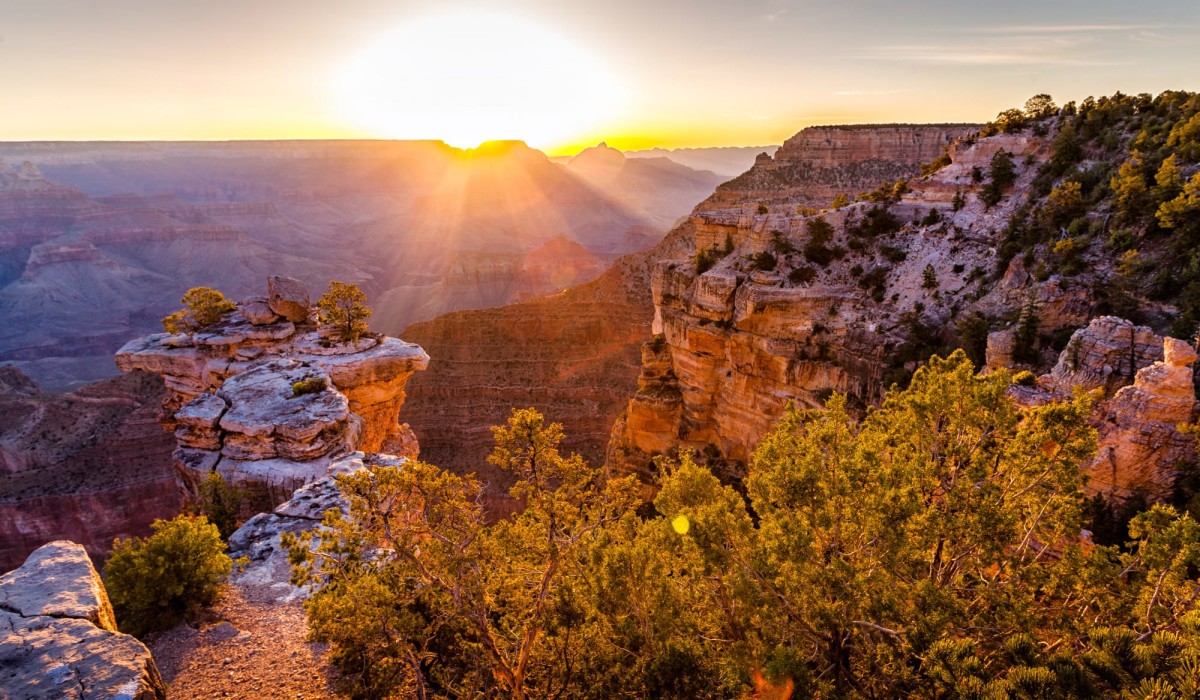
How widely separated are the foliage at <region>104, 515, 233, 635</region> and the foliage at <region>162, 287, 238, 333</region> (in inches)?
917

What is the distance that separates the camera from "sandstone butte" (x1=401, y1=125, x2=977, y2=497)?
45.8 meters

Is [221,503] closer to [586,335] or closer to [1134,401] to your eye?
[1134,401]

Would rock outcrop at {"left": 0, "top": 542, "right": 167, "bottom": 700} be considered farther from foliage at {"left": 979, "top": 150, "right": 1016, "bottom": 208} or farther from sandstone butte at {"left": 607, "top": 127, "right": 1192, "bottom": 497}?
foliage at {"left": 979, "top": 150, "right": 1016, "bottom": 208}

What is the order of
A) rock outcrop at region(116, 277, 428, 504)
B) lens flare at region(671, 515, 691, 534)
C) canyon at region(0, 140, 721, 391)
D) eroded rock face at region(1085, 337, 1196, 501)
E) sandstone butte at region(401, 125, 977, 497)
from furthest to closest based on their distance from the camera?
1. canyon at region(0, 140, 721, 391)
2. sandstone butte at region(401, 125, 977, 497)
3. rock outcrop at region(116, 277, 428, 504)
4. eroded rock face at region(1085, 337, 1196, 501)
5. lens flare at region(671, 515, 691, 534)

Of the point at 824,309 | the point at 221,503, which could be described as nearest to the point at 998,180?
the point at 824,309

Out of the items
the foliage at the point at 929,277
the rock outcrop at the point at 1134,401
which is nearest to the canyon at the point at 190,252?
the foliage at the point at 929,277

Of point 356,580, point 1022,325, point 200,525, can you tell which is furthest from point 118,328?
point 1022,325

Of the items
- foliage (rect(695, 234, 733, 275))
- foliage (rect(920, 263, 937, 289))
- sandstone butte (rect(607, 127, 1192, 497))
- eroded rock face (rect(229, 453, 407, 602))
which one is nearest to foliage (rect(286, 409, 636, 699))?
eroded rock face (rect(229, 453, 407, 602))

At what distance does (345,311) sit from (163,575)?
18.9 metres

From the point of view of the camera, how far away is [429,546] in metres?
8.20

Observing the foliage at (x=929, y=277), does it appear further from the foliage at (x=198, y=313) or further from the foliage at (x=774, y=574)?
the foliage at (x=198, y=313)

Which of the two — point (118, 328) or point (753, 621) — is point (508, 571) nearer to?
point (753, 621)

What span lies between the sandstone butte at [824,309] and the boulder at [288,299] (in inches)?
772

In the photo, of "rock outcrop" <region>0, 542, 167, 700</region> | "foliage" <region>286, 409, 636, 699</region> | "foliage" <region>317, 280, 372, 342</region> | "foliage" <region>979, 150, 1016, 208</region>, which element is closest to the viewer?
"rock outcrop" <region>0, 542, 167, 700</region>
